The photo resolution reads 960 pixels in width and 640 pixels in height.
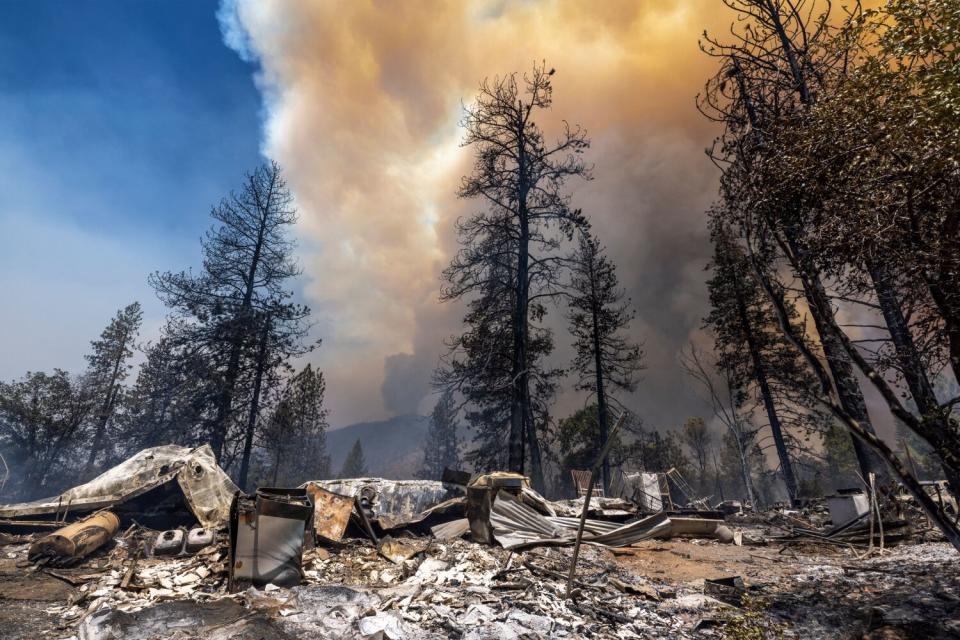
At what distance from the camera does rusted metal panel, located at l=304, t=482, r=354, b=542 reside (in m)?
8.23

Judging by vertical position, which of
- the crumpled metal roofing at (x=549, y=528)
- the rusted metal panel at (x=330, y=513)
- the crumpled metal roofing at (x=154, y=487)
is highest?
the crumpled metal roofing at (x=154, y=487)

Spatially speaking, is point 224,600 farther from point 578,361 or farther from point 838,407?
point 578,361

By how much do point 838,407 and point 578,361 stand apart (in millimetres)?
25553

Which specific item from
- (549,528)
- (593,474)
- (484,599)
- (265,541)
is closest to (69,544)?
(265,541)

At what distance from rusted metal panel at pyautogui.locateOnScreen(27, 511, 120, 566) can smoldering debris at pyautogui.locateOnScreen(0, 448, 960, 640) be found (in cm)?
3

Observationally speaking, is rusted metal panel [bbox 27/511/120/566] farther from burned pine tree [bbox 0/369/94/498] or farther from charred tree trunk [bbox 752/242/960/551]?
burned pine tree [bbox 0/369/94/498]

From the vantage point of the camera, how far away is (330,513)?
853 cm

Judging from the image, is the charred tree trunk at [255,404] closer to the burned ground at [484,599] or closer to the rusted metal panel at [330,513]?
the burned ground at [484,599]

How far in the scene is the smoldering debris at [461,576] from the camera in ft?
15.9

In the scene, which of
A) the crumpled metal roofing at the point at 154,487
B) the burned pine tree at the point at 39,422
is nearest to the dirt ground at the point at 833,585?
the crumpled metal roofing at the point at 154,487

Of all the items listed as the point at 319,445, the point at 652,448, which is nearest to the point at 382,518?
the point at 652,448

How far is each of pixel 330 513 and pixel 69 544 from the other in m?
4.26

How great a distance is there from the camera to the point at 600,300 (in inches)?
1083

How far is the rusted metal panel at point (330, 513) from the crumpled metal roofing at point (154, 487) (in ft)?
8.68
